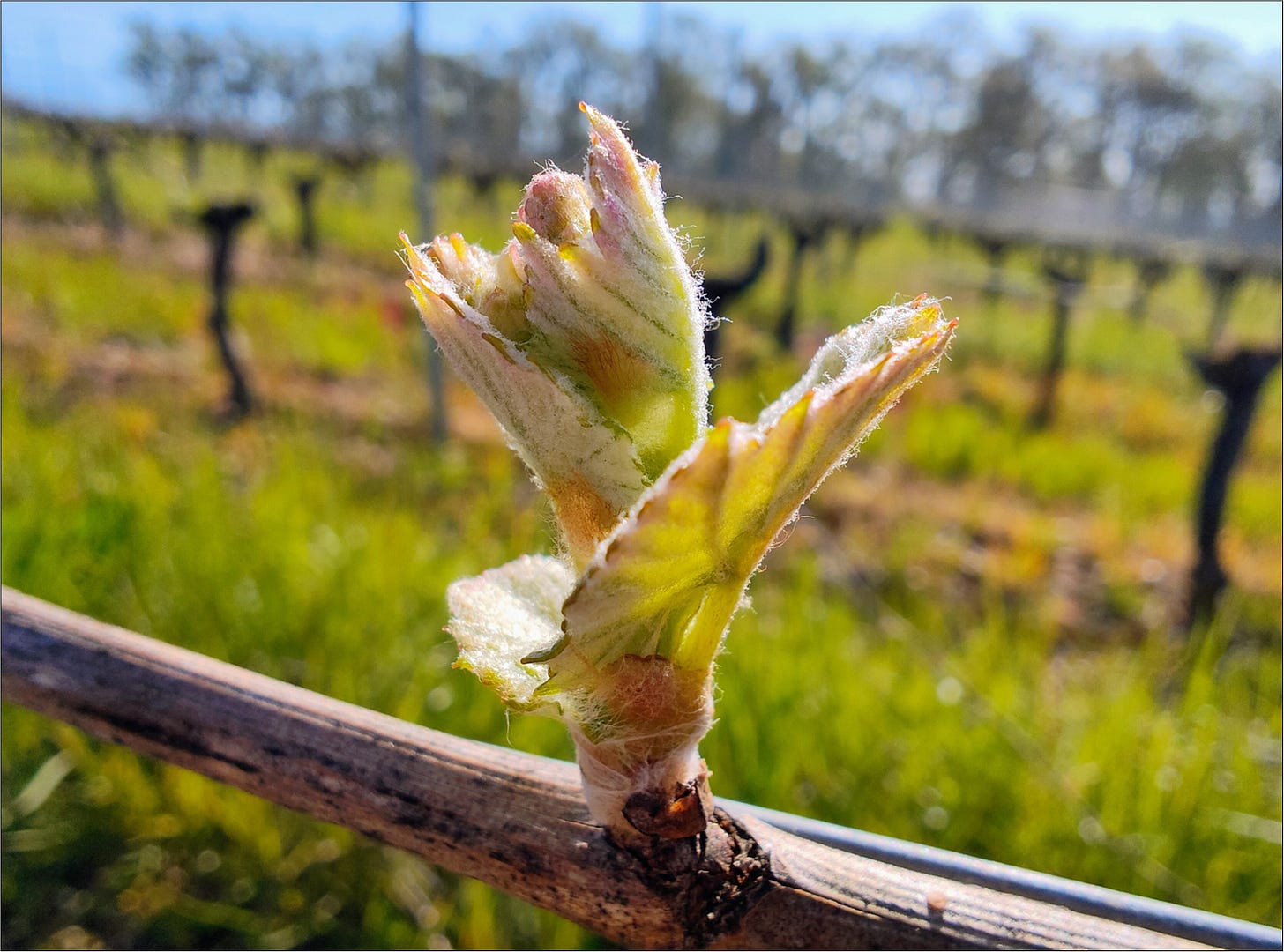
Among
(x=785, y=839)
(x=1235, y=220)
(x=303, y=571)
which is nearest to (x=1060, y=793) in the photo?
(x=785, y=839)

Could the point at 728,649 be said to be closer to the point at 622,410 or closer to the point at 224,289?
the point at 622,410

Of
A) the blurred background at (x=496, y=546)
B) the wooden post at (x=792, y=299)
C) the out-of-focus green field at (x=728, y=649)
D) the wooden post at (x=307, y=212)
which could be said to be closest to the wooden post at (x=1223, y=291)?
the blurred background at (x=496, y=546)

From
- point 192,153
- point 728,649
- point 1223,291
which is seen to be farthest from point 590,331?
point 192,153

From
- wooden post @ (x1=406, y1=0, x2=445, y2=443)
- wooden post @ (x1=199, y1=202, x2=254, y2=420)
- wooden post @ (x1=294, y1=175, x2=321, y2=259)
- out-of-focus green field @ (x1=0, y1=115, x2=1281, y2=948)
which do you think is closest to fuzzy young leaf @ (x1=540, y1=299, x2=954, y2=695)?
out-of-focus green field @ (x1=0, y1=115, x2=1281, y2=948)

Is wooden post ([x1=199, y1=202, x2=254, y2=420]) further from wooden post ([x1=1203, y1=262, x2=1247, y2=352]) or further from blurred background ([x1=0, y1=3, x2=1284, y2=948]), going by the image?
wooden post ([x1=1203, y1=262, x2=1247, y2=352])

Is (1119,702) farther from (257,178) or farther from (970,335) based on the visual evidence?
(257,178)

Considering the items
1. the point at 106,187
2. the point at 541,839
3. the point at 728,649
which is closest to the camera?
the point at 541,839
